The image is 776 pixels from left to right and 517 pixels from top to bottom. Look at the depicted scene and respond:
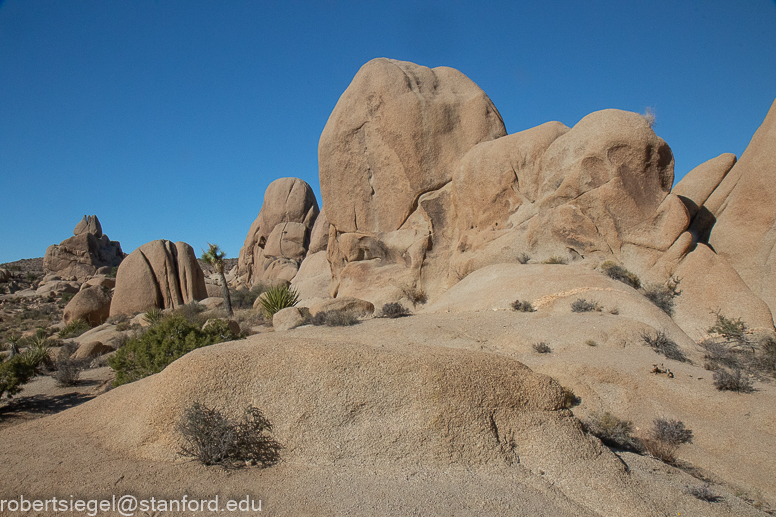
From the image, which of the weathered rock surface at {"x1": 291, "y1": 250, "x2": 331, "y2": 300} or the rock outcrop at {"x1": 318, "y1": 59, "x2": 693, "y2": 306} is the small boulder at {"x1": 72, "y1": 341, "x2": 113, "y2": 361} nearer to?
the rock outcrop at {"x1": 318, "y1": 59, "x2": 693, "y2": 306}

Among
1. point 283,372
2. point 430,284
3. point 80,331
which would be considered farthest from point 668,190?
point 80,331

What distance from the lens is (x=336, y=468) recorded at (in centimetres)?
389

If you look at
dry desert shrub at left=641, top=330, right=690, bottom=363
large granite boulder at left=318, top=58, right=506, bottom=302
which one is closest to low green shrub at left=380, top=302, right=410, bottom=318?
large granite boulder at left=318, top=58, right=506, bottom=302

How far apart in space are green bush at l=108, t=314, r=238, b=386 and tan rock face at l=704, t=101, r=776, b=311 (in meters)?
12.7

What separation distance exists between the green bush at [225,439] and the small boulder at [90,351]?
11.3m

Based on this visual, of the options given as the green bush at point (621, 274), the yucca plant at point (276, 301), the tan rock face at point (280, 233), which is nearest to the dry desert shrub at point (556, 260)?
the green bush at point (621, 274)

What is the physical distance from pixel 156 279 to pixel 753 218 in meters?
23.5

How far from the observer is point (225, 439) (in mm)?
3947

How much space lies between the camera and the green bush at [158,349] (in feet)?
27.7

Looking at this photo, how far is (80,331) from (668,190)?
23250 mm

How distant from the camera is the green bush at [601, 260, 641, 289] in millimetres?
11672

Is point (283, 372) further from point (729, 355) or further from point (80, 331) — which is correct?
point (80, 331)

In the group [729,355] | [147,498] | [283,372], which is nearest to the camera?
[147,498]

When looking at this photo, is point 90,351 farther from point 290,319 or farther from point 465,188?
point 465,188
